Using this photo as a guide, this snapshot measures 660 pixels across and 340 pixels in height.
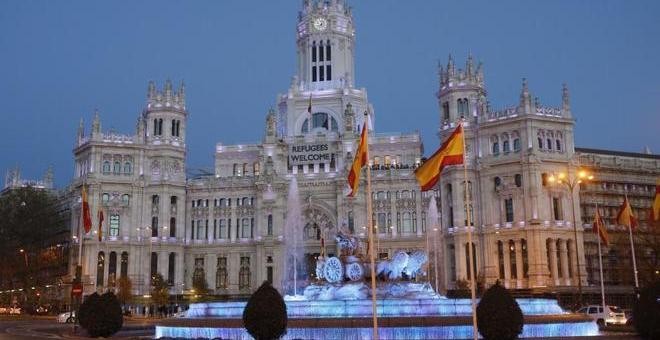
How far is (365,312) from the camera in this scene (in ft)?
145

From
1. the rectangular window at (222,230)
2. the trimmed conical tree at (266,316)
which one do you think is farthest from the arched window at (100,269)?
the trimmed conical tree at (266,316)

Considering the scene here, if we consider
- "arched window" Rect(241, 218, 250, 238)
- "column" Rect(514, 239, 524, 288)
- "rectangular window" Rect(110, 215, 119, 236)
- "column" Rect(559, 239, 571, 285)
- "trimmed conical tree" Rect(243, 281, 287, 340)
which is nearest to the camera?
"trimmed conical tree" Rect(243, 281, 287, 340)

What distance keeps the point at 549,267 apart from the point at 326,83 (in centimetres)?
5342

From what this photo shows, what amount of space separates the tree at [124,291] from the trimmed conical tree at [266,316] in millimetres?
70330

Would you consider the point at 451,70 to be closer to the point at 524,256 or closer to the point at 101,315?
the point at 524,256

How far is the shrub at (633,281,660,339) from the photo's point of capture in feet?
114

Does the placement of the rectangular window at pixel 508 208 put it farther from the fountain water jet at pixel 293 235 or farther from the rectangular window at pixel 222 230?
the rectangular window at pixel 222 230

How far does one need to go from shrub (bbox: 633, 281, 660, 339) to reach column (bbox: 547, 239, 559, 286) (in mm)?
55610

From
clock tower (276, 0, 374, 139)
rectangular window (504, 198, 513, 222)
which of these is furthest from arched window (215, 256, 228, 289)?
rectangular window (504, 198, 513, 222)

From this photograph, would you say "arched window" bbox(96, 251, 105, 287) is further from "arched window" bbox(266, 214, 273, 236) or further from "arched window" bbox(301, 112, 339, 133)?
"arched window" bbox(301, 112, 339, 133)

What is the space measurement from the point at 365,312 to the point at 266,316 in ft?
37.2

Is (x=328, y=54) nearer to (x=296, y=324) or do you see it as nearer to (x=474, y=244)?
(x=474, y=244)

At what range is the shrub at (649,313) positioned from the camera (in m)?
34.7

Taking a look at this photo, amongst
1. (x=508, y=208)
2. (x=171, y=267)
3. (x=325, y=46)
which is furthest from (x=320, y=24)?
(x=508, y=208)
